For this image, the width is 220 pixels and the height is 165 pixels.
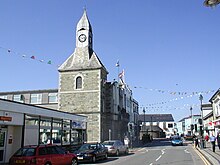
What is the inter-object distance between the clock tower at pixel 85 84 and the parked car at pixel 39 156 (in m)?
23.0

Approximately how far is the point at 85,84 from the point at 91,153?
2108cm

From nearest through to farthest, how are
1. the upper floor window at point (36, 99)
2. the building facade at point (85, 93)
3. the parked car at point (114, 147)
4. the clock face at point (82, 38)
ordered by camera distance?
the parked car at point (114, 147) → the building facade at point (85, 93) → the clock face at point (82, 38) → the upper floor window at point (36, 99)

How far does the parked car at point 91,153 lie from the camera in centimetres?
1908

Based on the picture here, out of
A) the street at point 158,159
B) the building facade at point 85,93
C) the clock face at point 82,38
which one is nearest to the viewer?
the street at point 158,159

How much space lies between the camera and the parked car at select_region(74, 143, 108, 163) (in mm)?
19078

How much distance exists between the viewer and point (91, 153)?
63.2ft

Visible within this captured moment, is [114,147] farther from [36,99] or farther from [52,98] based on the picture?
[36,99]

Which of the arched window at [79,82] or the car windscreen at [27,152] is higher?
the arched window at [79,82]

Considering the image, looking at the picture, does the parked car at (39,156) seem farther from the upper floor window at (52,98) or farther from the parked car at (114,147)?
the upper floor window at (52,98)

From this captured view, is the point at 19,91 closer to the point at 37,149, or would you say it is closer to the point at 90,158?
the point at 90,158

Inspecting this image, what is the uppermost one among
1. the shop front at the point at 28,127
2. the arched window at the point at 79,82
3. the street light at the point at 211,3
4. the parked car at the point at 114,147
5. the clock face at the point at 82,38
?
the clock face at the point at 82,38

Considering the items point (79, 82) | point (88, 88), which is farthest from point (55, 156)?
point (79, 82)

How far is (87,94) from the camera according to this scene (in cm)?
3916

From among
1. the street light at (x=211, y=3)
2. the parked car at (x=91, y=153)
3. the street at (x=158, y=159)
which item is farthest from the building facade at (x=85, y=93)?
the street light at (x=211, y=3)
